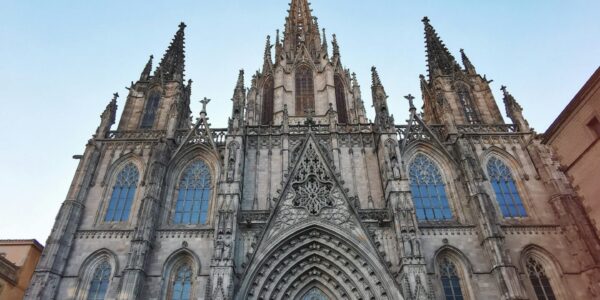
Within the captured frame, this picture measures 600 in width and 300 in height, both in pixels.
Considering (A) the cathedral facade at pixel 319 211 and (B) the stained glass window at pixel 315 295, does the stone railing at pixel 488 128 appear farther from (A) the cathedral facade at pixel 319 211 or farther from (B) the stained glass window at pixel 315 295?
(B) the stained glass window at pixel 315 295

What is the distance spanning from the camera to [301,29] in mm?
36469

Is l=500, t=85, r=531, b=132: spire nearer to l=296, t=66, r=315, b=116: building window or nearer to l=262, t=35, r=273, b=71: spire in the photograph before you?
l=296, t=66, r=315, b=116: building window

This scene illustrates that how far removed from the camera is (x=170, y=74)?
2833 cm

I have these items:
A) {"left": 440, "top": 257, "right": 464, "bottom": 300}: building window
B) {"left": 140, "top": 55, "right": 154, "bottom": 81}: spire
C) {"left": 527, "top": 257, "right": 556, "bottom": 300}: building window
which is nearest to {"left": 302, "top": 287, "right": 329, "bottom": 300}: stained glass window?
{"left": 440, "top": 257, "right": 464, "bottom": 300}: building window

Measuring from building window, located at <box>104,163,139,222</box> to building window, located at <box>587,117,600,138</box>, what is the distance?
67.4ft

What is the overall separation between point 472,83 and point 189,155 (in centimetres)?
2044

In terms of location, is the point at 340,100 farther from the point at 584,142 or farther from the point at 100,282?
the point at 100,282

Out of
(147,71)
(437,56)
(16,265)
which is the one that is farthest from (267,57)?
(16,265)

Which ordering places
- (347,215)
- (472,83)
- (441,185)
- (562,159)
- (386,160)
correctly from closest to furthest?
1. (562,159)
2. (347,215)
3. (386,160)
4. (441,185)
5. (472,83)

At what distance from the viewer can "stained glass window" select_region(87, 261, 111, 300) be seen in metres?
17.9

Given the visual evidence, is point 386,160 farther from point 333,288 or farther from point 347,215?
point 333,288

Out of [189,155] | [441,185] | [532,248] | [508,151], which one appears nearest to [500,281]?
[532,248]

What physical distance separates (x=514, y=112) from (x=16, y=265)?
1179 inches

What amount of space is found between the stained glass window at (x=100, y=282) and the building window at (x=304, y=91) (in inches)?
585
